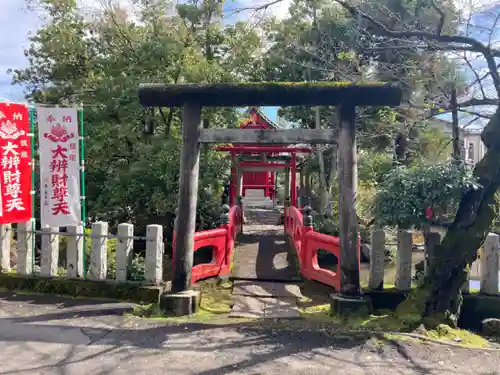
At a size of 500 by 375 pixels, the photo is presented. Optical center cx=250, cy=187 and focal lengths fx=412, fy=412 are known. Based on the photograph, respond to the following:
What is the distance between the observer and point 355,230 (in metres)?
5.67

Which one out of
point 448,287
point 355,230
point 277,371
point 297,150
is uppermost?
point 297,150

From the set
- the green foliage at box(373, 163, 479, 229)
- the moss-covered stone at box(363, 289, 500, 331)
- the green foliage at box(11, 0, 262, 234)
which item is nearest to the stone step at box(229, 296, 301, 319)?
the moss-covered stone at box(363, 289, 500, 331)

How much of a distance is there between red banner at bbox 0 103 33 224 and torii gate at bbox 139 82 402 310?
7.22 ft

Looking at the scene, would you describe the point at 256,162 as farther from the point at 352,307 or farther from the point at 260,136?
the point at 352,307

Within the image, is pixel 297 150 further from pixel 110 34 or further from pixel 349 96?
pixel 349 96

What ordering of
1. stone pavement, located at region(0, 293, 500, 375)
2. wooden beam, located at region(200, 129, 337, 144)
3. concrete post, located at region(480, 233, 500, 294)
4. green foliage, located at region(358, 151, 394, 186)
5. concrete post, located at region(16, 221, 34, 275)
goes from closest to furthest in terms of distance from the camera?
stone pavement, located at region(0, 293, 500, 375) → wooden beam, located at region(200, 129, 337, 144) → concrete post, located at region(480, 233, 500, 294) → concrete post, located at region(16, 221, 34, 275) → green foliage, located at region(358, 151, 394, 186)

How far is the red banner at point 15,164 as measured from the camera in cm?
622

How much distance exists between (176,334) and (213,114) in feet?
25.5

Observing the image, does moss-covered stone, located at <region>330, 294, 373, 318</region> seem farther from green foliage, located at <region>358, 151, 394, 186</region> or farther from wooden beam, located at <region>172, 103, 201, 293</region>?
green foliage, located at <region>358, 151, 394, 186</region>

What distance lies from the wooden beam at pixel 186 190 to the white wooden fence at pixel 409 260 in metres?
Answer: 2.73

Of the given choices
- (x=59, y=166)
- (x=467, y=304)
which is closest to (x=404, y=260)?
(x=467, y=304)

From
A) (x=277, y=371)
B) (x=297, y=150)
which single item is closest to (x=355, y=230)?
(x=277, y=371)

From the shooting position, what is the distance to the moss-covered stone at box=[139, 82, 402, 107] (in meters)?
5.40

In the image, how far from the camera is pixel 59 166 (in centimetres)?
650
